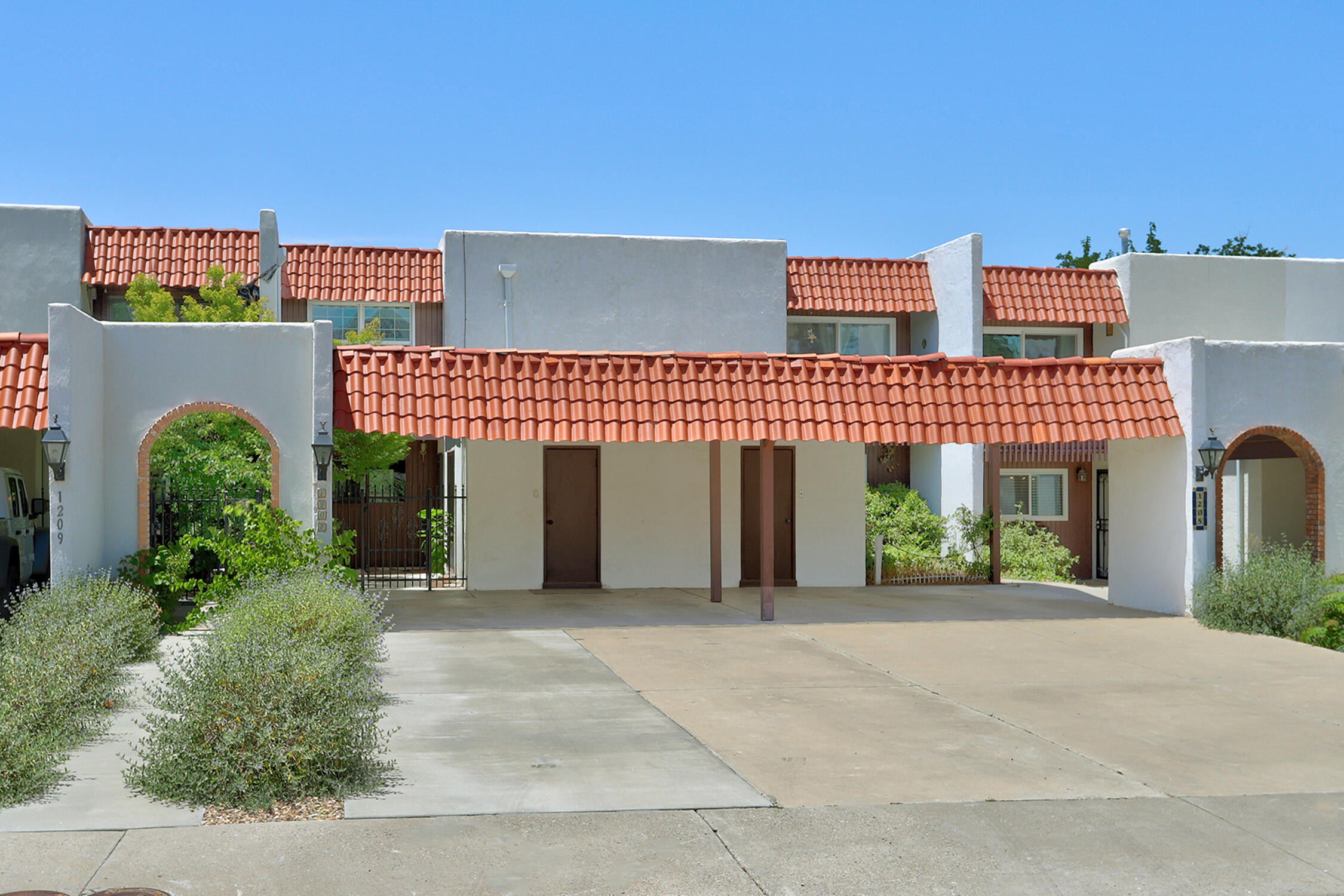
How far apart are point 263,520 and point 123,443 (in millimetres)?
2117

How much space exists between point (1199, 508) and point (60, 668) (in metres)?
14.2

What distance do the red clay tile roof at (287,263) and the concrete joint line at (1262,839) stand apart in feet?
62.2

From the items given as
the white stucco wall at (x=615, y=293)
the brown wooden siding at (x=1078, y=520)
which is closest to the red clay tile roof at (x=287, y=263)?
the white stucco wall at (x=615, y=293)

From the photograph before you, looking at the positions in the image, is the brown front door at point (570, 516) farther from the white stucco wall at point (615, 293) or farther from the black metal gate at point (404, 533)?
the white stucco wall at point (615, 293)

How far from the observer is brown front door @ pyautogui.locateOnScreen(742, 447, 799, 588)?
2166 cm

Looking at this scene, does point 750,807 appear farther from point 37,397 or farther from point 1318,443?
point 1318,443

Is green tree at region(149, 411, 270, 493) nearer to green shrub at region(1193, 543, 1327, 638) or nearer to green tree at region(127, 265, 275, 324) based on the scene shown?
green tree at region(127, 265, 275, 324)

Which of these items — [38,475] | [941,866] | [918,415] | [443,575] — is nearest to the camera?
[941,866]

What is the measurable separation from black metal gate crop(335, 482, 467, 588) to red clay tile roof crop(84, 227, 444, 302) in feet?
12.8

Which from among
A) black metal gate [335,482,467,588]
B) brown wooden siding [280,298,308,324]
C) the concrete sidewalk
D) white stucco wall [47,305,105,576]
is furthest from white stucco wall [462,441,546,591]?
the concrete sidewalk

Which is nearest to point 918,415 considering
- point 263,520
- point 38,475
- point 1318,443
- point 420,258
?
point 1318,443

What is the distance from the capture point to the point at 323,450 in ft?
50.7

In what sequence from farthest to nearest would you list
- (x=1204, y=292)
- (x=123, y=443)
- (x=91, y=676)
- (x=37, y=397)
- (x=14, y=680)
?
(x=1204, y=292)
(x=123, y=443)
(x=37, y=397)
(x=91, y=676)
(x=14, y=680)

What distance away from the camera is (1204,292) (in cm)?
2622
